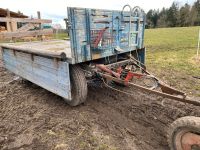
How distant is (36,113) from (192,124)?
2770 mm

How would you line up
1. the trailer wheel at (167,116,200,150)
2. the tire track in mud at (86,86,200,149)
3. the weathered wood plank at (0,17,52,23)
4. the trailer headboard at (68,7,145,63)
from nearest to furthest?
the trailer wheel at (167,116,200,150) < the tire track in mud at (86,86,200,149) < the trailer headboard at (68,7,145,63) < the weathered wood plank at (0,17,52,23)

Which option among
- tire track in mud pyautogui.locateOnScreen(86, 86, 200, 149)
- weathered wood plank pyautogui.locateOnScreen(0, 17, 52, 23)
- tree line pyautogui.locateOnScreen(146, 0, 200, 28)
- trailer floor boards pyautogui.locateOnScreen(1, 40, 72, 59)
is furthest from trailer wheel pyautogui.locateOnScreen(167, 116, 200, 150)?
tree line pyautogui.locateOnScreen(146, 0, 200, 28)

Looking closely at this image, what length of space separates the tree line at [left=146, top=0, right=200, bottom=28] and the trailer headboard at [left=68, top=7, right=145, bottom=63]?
156ft

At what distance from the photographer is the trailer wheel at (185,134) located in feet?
7.38

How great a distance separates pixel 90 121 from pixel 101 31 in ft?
5.28

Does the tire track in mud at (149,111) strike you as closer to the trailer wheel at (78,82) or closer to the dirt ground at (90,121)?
the dirt ground at (90,121)

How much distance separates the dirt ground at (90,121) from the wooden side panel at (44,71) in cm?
46

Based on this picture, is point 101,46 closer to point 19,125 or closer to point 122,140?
point 122,140

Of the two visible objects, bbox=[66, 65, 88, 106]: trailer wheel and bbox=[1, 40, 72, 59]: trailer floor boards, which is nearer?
bbox=[66, 65, 88, 106]: trailer wheel

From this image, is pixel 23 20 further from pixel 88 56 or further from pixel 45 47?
pixel 88 56

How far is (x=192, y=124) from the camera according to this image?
2.24 m

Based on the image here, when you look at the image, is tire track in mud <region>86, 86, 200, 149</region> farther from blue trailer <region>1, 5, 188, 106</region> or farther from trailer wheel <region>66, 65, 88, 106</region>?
trailer wheel <region>66, 65, 88, 106</region>

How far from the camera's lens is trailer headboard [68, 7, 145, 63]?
322cm

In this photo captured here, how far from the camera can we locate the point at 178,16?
55.8 metres
